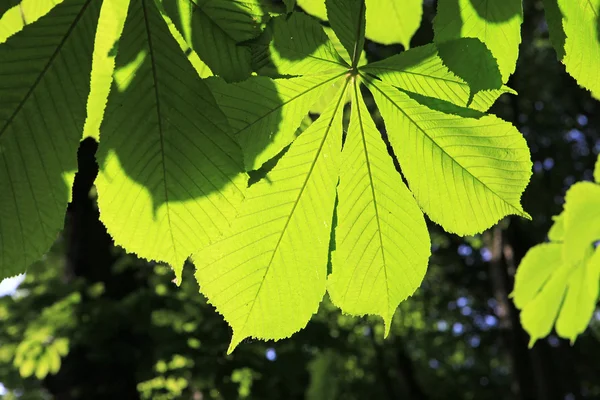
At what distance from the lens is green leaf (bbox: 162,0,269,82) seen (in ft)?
1.90

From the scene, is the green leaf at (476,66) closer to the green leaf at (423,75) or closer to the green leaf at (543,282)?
the green leaf at (423,75)

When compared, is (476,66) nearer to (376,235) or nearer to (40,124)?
(376,235)

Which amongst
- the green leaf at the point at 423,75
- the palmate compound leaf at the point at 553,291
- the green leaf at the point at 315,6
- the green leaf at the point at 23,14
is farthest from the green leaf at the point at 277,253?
the palmate compound leaf at the point at 553,291

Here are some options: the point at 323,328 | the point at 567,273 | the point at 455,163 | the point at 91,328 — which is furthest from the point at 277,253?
the point at 91,328

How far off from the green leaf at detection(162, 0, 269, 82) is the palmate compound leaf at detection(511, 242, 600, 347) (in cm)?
87

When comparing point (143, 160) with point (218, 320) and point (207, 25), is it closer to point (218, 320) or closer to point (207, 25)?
point (207, 25)

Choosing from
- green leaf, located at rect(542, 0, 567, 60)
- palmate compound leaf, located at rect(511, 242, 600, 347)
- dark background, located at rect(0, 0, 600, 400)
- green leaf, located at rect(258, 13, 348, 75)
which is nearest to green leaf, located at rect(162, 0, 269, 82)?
green leaf, located at rect(258, 13, 348, 75)

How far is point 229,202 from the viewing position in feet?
1.71

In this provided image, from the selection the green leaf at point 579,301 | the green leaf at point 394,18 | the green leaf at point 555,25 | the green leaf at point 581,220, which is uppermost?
the green leaf at point 394,18

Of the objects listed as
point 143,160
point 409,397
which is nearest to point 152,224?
point 143,160

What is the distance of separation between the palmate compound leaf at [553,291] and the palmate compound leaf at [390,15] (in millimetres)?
646

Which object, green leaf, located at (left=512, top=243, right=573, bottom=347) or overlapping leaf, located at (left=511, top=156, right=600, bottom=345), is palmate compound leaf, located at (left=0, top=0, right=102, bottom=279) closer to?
overlapping leaf, located at (left=511, top=156, right=600, bottom=345)

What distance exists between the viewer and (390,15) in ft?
2.54

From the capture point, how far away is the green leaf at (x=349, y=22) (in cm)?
60
